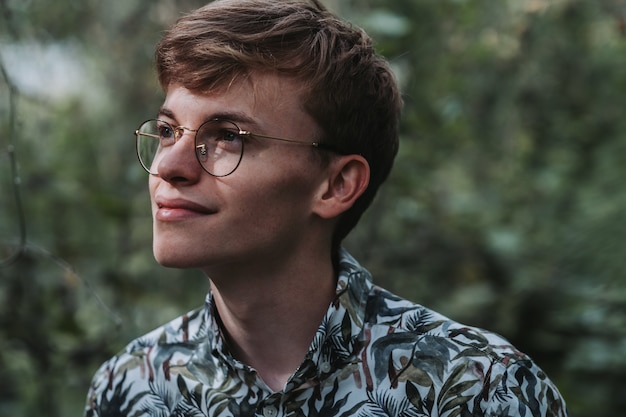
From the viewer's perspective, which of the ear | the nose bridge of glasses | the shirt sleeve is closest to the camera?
the shirt sleeve

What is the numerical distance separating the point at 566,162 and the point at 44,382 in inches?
130

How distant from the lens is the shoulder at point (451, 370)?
1779 mm

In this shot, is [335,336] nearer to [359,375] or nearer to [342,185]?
[359,375]

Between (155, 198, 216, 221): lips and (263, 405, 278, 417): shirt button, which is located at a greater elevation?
(155, 198, 216, 221): lips

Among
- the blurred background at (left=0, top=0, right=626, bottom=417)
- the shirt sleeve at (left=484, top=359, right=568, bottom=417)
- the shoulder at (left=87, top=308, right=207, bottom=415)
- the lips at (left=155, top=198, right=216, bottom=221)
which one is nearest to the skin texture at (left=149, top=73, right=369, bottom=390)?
the lips at (left=155, top=198, right=216, bottom=221)

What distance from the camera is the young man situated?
1.83 metres

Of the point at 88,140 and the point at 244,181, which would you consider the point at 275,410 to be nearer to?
the point at 244,181

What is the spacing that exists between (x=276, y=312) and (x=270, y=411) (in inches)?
9.2

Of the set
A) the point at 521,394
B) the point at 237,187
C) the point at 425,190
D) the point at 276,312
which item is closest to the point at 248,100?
the point at 237,187

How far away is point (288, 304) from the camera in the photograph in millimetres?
1965

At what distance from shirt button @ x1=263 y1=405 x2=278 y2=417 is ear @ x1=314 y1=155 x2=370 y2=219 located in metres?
0.46

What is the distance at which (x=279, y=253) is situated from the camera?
6.34 feet

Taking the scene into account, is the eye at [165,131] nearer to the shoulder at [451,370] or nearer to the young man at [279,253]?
the young man at [279,253]

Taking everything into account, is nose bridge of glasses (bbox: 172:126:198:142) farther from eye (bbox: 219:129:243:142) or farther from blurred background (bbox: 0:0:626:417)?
blurred background (bbox: 0:0:626:417)
